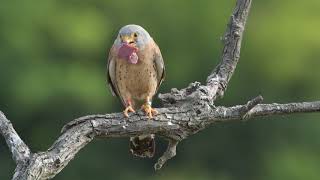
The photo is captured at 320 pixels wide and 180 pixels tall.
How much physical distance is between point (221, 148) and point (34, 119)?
3013 millimetres

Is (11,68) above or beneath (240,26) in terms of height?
beneath

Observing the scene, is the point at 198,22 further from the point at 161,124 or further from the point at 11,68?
the point at 161,124

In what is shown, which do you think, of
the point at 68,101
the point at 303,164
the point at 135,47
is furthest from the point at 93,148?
the point at 135,47

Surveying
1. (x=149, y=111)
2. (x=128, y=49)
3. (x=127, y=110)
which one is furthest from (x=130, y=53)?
(x=149, y=111)

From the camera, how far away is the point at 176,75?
1720 cm

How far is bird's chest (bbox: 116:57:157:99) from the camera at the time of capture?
6281mm

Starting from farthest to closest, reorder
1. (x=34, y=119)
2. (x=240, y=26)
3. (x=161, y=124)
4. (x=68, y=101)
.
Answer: (x=34, y=119) → (x=68, y=101) → (x=240, y=26) → (x=161, y=124)

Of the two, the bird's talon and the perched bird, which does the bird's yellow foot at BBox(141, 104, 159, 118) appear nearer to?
the bird's talon

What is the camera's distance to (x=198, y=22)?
61.3ft

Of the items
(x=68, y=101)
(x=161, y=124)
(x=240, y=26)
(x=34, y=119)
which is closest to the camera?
(x=161, y=124)

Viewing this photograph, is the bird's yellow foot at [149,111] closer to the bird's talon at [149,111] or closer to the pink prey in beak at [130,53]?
the bird's talon at [149,111]

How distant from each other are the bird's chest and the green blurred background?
9.69 meters

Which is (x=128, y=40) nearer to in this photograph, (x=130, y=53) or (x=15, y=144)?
(x=130, y=53)

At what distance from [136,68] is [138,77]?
5 centimetres
